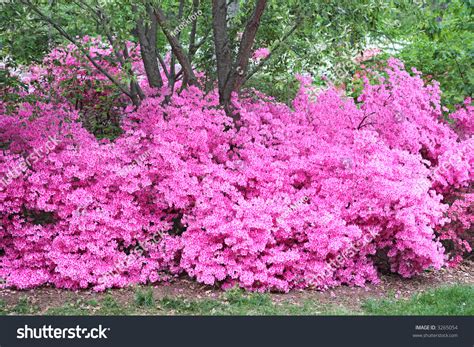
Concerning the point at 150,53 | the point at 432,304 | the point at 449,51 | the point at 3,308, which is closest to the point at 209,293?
the point at 3,308

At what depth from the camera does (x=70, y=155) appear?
6.46m

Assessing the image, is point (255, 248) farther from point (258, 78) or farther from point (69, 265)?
point (258, 78)

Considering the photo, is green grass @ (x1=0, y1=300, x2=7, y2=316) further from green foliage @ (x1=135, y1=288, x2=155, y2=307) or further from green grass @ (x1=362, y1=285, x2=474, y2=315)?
green grass @ (x1=362, y1=285, x2=474, y2=315)

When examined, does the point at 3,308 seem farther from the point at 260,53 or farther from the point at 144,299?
the point at 260,53

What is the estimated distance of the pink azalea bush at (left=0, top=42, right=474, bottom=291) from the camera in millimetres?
6145

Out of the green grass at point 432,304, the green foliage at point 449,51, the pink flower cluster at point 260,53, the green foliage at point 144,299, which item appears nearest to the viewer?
the green grass at point 432,304

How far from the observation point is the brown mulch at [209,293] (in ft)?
19.3

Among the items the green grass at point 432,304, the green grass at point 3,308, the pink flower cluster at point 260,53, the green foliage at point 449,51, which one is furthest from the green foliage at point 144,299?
the green foliage at point 449,51

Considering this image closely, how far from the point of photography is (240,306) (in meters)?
5.63

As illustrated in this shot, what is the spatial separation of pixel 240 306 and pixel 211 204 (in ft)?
3.60

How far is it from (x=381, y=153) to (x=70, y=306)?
3374mm

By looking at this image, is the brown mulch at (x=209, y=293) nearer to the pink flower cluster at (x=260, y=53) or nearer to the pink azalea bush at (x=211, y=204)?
the pink azalea bush at (x=211, y=204)

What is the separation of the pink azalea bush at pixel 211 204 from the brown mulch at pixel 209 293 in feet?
0.33

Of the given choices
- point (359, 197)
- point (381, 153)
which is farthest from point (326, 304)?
point (381, 153)
